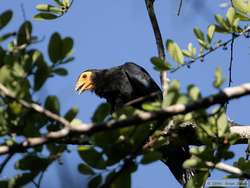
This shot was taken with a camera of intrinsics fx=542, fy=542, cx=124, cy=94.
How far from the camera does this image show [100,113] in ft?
8.21

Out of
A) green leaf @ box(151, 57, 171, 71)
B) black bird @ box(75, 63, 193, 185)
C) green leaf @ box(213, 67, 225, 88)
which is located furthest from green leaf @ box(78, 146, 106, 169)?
black bird @ box(75, 63, 193, 185)

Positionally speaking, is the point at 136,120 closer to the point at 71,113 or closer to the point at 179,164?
the point at 71,113

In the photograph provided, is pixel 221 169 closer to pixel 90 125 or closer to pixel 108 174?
pixel 108 174

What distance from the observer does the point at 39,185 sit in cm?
253

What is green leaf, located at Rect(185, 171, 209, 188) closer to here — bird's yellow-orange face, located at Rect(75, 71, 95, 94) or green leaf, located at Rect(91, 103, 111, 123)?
green leaf, located at Rect(91, 103, 111, 123)

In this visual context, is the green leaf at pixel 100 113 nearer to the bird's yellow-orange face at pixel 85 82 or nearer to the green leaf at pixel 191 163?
the green leaf at pixel 191 163

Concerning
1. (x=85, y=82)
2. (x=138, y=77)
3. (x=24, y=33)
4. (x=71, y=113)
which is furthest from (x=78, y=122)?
(x=85, y=82)

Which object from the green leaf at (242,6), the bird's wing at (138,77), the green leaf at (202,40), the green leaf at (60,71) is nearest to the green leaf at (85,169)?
the green leaf at (60,71)

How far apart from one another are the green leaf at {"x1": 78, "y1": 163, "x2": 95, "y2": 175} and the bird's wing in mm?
3391

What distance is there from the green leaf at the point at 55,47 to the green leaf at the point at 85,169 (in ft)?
1.67

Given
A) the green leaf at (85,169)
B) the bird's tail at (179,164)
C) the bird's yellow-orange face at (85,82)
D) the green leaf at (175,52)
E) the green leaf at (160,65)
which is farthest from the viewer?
the bird's yellow-orange face at (85,82)

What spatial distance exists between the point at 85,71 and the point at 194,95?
5.17 m

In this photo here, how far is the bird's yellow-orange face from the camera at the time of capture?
23.1 ft

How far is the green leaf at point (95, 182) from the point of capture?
8.45 feet
